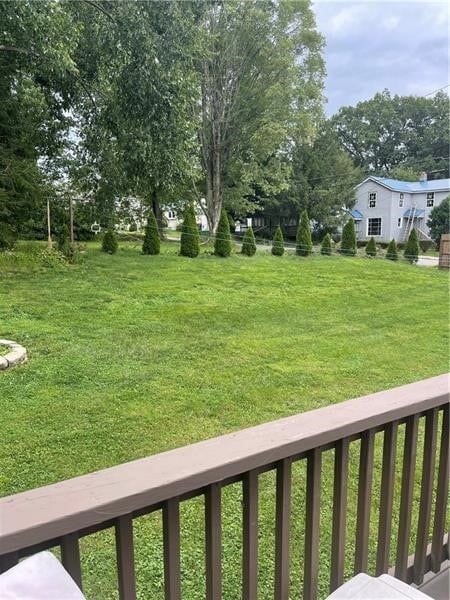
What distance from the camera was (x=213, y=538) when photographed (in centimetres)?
86

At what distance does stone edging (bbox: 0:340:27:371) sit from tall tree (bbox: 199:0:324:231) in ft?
24.5

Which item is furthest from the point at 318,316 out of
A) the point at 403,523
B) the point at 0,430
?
the point at 403,523

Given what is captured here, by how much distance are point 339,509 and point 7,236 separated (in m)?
7.12

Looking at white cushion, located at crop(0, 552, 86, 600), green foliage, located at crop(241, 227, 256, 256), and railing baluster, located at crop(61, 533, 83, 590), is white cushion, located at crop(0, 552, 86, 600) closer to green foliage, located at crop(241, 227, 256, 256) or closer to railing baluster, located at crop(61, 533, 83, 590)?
railing baluster, located at crop(61, 533, 83, 590)

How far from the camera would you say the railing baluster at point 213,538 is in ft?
2.68

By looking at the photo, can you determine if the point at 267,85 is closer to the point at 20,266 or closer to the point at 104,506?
the point at 20,266

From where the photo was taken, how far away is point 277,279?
7598mm

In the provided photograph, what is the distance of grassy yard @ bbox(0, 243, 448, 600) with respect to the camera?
194cm

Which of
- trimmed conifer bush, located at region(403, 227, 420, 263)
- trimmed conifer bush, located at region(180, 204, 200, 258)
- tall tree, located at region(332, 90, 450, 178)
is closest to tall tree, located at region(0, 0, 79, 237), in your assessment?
trimmed conifer bush, located at region(180, 204, 200, 258)

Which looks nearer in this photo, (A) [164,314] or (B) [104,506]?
(B) [104,506]

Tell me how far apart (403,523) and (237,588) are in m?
0.69

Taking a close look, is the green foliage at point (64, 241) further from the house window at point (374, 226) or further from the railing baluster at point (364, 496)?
the house window at point (374, 226)

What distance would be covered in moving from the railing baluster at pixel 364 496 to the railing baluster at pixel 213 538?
399 millimetres

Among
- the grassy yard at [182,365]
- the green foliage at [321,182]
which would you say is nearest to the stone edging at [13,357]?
the grassy yard at [182,365]
